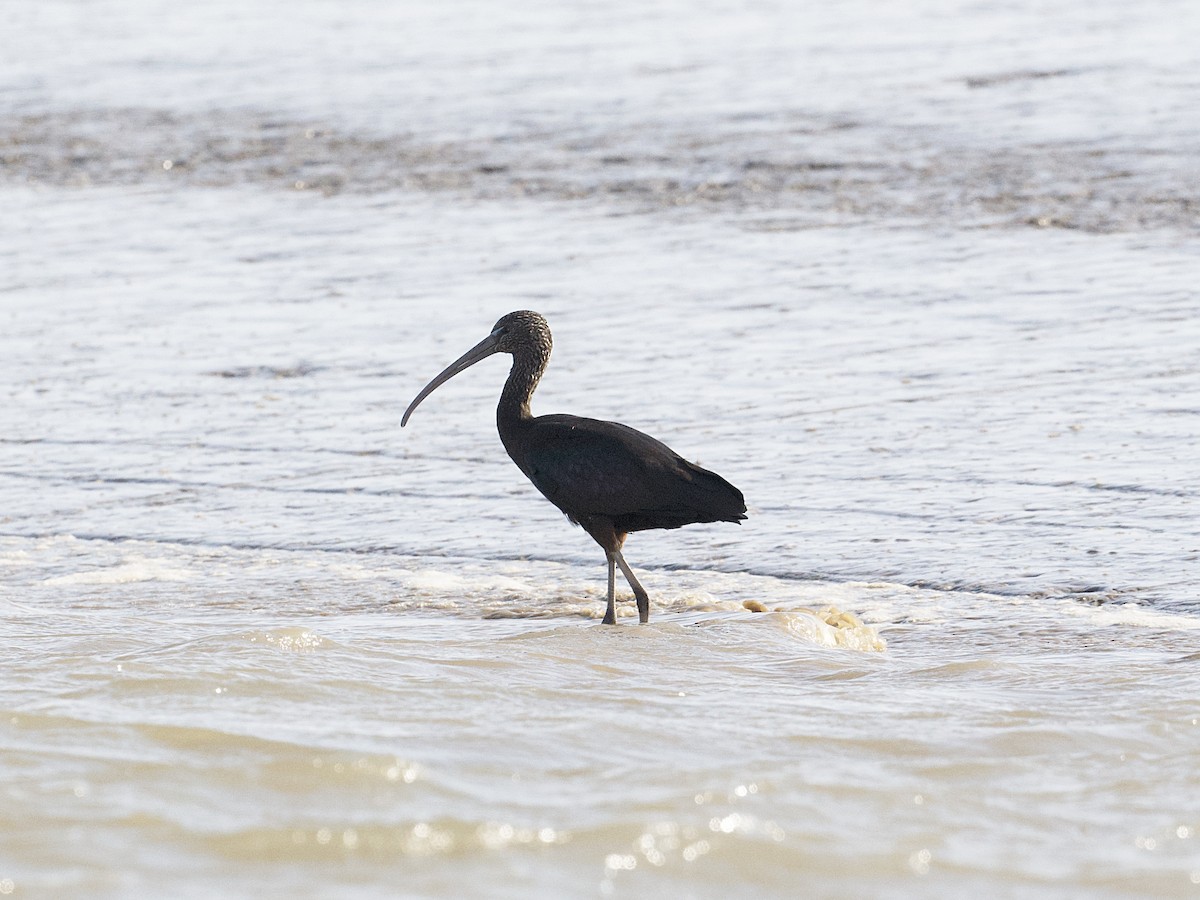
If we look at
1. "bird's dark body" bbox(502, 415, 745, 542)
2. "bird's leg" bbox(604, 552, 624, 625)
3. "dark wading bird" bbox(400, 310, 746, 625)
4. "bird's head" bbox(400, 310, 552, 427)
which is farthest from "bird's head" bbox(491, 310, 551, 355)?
"bird's leg" bbox(604, 552, 624, 625)

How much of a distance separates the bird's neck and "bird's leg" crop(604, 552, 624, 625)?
85 centimetres

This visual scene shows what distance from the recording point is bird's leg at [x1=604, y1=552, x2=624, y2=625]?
7.69 metres

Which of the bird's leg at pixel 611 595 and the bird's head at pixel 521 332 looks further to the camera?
the bird's head at pixel 521 332

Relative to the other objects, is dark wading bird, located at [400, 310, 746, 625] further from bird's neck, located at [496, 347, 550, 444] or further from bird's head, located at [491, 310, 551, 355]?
bird's head, located at [491, 310, 551, 355]

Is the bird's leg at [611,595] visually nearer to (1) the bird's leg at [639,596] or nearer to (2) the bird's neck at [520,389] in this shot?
(1) the bird's leg at [639,596]

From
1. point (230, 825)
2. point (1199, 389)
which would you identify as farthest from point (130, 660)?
point (1199, 389)

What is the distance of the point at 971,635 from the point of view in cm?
734

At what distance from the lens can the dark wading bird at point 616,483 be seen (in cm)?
770

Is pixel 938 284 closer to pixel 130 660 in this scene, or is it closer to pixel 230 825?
pixel 130 660

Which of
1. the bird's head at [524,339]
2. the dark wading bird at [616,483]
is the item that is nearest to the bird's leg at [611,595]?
the dark wading bird at [616,483]

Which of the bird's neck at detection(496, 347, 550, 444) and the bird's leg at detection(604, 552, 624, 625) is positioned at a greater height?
the bird's neck at detection(496, 347, 550, 444)

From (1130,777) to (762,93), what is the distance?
18355mm

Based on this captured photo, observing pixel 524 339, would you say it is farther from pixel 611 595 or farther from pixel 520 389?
pixel 611 595

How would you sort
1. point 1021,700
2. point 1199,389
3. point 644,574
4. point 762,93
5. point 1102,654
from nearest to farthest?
point 1021,700
point 1102,654
point 644,574
point 1199,389
point 762,93
